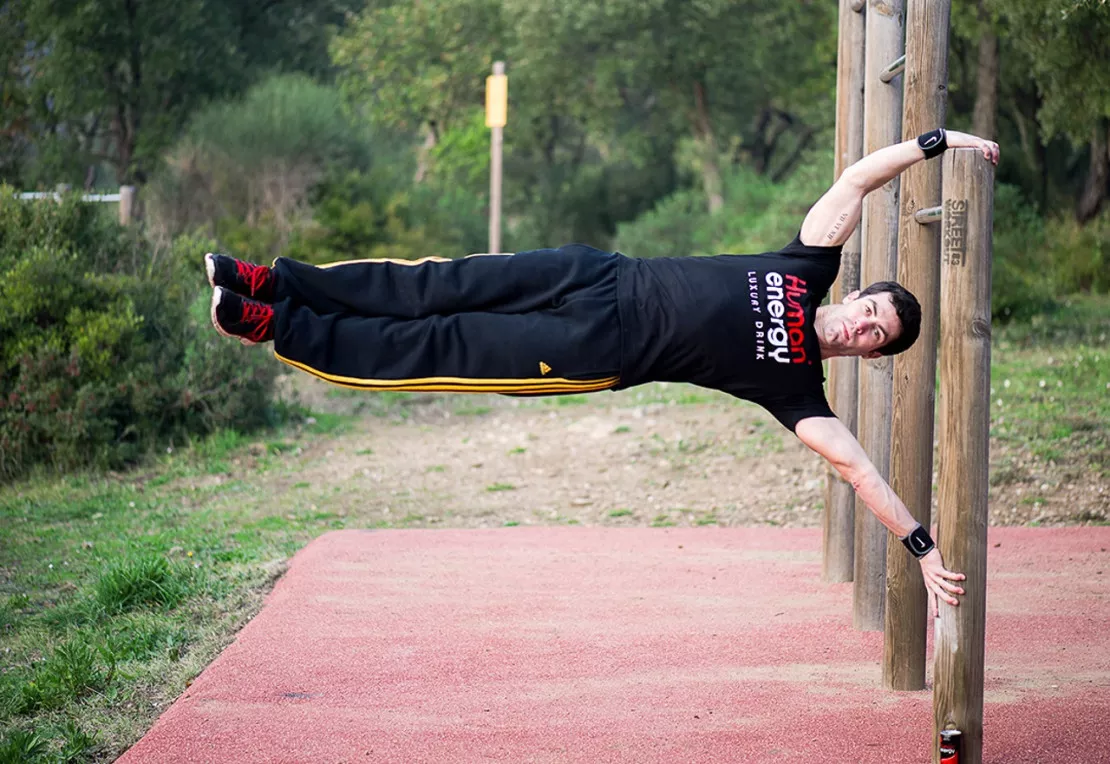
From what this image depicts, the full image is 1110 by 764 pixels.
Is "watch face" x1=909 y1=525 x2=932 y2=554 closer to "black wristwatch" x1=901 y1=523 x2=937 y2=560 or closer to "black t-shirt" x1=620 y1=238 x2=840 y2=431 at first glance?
"black wristwatch" x1=901 y1=523 x2=937 y2=560

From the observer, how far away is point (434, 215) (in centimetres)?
2089

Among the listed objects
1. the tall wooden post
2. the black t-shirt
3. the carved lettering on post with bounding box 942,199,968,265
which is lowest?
the black t-shirt

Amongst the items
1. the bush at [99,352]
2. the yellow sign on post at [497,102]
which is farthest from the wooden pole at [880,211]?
the yellow sign on post at [497,102]

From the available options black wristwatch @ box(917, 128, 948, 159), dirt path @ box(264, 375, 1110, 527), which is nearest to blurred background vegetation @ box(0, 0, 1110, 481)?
dirt path @ box(264, 375, 1110, 527)

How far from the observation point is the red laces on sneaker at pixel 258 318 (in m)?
4.18

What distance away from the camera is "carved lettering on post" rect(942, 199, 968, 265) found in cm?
384

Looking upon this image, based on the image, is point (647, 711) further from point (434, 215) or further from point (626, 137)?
A: point (626, 137)

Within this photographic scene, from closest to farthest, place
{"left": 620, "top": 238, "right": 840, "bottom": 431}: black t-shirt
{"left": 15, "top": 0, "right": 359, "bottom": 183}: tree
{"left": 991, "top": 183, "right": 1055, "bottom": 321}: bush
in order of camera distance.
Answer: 1. {"left": 620, "top": 238, "right": 840, "bottom": 431}: black t-shirt
2. {"left": 991, "top": 183, "right": 1055, "bottom": 321}: bush
3. {"left": 15, "top": 0, "right": 359, "bottom": 183}: tree

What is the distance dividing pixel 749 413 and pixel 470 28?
64.1 feet

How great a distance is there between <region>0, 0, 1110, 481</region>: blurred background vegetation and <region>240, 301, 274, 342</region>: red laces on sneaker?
5989 millimetres

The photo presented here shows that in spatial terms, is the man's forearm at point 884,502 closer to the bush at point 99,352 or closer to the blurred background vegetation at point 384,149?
the blurred background vegetation at point 384,149

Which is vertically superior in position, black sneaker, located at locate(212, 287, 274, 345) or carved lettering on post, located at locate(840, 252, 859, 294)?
carved lettering on post, located at locate(840, 252, 859, 294)

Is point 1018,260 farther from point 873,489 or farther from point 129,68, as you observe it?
point 129,68

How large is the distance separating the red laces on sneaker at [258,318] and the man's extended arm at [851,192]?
1.90m
